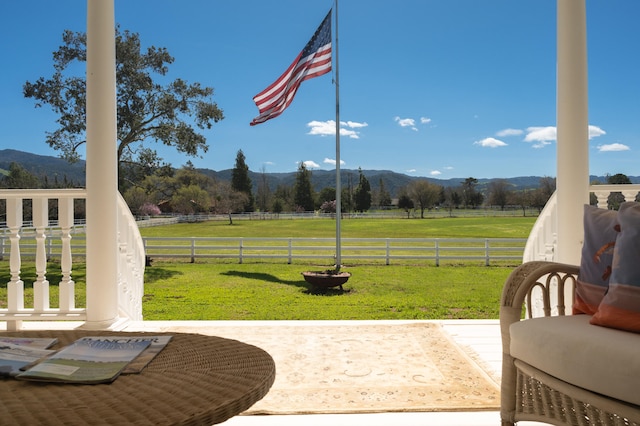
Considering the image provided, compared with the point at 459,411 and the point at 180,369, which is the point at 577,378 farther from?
the point at 180,369

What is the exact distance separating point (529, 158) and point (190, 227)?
13507 mm

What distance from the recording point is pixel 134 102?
9.07m

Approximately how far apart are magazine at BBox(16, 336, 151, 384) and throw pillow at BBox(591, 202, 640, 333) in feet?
3.69

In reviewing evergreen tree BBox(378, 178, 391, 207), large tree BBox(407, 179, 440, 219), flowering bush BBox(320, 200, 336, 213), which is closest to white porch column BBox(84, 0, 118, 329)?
flowering bush BBox(320, 200, 336, 213)

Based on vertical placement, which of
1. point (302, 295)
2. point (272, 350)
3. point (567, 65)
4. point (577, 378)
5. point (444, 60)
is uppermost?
point (444, 60)

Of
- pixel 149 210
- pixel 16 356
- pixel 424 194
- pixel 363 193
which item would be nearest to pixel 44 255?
pixel 16 356

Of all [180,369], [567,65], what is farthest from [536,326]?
[567,65]

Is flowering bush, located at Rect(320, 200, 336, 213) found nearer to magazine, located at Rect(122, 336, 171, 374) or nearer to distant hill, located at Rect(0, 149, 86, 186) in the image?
distant hill, located at Rect(0, 149, 86, 186)

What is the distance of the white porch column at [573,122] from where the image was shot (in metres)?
2.29

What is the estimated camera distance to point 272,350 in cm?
232

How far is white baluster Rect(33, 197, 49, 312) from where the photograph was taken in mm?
2316

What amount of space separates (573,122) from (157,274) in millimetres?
9541

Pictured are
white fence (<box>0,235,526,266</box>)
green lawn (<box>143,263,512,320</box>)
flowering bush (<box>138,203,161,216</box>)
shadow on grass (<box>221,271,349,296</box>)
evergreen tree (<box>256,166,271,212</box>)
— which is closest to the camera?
green lawn (<box>143,263,512,320</box>)

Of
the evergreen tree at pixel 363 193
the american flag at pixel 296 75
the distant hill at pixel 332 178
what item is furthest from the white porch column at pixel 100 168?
the evergreen tree at pixel 363 193
